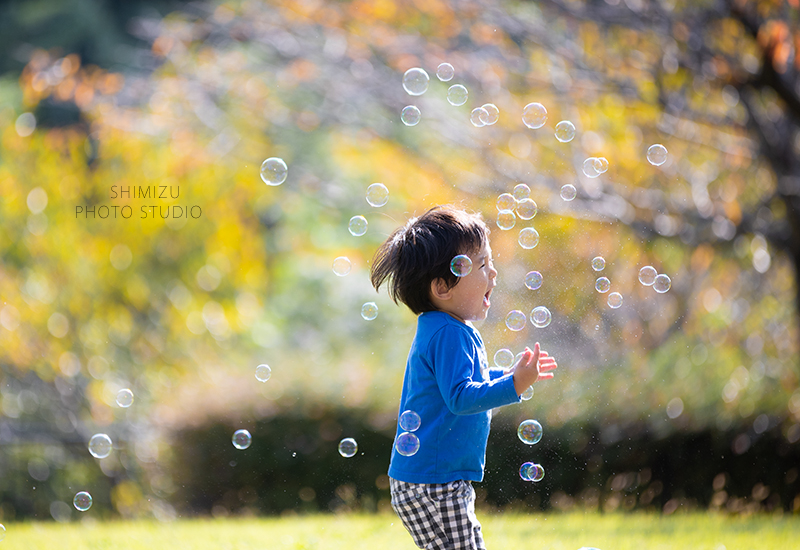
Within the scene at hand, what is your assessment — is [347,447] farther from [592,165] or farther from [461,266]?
[592,165]

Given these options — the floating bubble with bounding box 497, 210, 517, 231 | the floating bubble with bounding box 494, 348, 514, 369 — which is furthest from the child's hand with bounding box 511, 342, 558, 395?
the floating bubble with bounding box 497, 210, 517, 231

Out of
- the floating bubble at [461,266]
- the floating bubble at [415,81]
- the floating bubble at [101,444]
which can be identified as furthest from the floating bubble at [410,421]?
the floating bubble at [415,81]

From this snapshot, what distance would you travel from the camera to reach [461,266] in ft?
8.80

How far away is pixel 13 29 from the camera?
45.9 feet

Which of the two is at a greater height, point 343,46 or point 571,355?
point 343,46

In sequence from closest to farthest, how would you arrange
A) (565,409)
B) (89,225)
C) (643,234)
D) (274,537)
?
(274,537)
(565,409)
(643,234)
(89,225)

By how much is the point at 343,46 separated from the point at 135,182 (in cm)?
251

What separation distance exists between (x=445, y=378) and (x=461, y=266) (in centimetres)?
38

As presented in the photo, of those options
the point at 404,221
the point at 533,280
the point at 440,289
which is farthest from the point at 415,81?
the point at 440,289

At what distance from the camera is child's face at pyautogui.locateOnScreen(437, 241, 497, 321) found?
2.70 meters

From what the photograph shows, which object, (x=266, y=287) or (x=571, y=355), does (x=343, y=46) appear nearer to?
(x=571, y=355)

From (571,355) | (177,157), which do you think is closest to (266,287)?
(177,157)

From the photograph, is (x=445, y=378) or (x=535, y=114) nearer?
(x=445, y=378)

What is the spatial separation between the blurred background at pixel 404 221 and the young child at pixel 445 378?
257 cm
